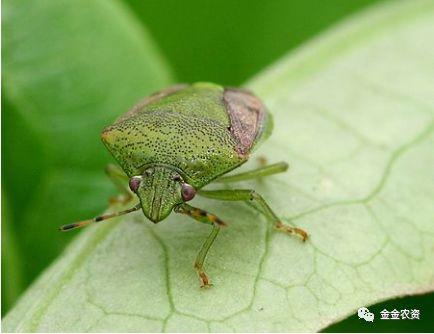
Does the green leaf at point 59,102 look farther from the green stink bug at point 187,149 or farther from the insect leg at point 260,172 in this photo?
the insect leg at point 260,172

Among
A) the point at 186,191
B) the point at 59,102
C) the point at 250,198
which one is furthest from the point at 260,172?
the point at 59,102

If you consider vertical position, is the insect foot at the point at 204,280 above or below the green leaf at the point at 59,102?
below

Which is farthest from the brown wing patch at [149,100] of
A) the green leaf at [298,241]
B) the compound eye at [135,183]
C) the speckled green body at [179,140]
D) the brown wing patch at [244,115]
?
the green leaf at [298,241]

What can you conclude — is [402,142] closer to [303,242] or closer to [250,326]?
[303,242]

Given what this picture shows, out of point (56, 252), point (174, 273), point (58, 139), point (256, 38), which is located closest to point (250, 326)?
point (174, 273)

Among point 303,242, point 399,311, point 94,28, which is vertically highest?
point 94,28

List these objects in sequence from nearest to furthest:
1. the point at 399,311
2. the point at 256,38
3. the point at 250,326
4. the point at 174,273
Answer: the point at 250,326 < the point at 174,273 < the point at 399,311 < the point at 256,38

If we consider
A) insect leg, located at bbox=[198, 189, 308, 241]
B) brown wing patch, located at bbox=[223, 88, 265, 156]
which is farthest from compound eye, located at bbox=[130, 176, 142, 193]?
brown wing patch, located at bbox=[223, 88, 265, 156]

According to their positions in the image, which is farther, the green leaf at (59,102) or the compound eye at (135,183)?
the green leaf at (59,102)
